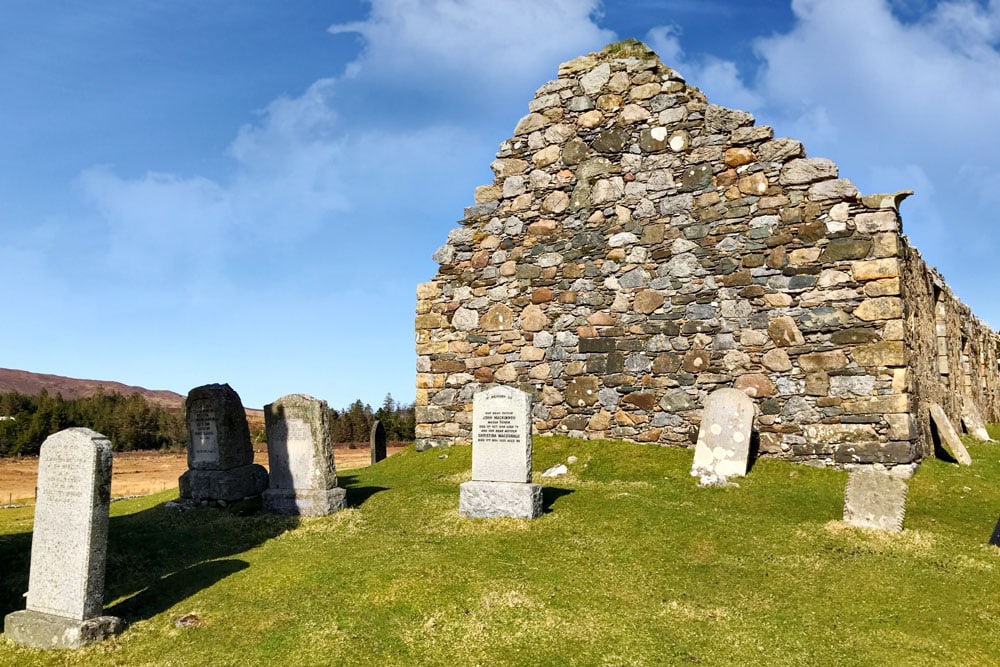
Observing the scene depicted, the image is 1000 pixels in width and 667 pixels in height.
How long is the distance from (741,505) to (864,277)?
179 inches

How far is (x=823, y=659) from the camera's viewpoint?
16.2 feet

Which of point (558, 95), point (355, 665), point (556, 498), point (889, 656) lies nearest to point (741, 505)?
point (556, 498)

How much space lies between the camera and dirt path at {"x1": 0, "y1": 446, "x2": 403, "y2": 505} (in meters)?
17.3

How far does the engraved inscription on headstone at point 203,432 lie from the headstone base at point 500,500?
435cm

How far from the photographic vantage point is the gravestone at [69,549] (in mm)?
5535

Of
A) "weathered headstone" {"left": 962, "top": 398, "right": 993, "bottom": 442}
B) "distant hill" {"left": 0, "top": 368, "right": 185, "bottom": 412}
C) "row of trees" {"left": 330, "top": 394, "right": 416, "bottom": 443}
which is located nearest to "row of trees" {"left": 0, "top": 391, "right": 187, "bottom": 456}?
"row of trees" {"left": 330, "top": 394, "right": 416, "bottom": 443}

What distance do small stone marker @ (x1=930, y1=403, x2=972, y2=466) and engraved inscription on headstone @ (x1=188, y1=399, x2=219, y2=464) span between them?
41.6 ft

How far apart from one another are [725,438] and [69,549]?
30.0 feet

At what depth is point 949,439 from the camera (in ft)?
38.4

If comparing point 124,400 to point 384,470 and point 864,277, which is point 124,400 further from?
point 864,277

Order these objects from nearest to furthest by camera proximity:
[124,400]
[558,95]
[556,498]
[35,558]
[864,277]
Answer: [35,558] → [556,498] → [864,277] → [558,95] → [124,400]

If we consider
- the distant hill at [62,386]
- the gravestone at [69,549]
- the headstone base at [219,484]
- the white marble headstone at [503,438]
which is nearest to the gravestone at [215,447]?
the headstone base at [219,484]

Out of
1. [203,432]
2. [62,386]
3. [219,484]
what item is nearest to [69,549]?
[219,484]

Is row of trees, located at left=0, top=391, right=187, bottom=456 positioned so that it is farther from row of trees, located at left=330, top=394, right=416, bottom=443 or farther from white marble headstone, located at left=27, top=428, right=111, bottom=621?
white marble headstone, located at left=27, top=428, right=111, bottom=621
